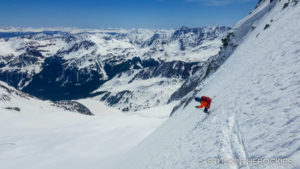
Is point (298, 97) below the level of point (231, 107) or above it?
above

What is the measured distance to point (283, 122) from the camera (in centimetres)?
928

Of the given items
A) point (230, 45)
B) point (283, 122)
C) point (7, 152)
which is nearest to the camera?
point (283, 122)

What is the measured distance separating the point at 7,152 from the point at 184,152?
63.9 m

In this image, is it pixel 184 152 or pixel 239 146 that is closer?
pixel 239 146

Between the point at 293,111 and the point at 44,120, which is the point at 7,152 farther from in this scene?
the point at 44,120

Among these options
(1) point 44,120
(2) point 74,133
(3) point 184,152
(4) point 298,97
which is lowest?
(1) point 44,120

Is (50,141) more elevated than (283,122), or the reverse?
(283,122)

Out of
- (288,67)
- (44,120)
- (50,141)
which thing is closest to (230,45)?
(288,67)

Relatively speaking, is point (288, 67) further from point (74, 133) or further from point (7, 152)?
point (7, 152)

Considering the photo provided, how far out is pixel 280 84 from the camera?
492 inches

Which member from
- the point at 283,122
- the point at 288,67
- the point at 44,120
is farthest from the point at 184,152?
the point at 44,120

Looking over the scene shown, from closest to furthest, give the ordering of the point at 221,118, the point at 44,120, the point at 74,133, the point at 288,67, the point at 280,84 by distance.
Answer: the point at 280,84 → the point at 288,67 → the point at 221,118 → the point at 74,133 → the point at 44,120

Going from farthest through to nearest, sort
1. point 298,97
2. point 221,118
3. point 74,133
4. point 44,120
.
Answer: point 44,120 → point 74,133 → point 221,118 → point 298,97

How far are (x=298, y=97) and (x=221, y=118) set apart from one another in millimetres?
5591
